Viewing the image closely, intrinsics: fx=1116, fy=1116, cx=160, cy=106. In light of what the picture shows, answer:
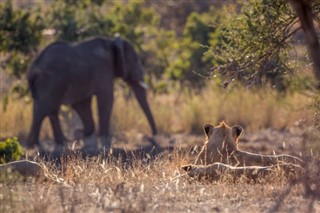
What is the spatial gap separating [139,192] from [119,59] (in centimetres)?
1315

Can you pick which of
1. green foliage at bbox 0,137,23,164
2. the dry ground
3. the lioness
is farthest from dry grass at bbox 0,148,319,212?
green foliage at bbox 0,137,23,164

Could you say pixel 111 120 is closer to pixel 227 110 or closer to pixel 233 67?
pixel 227 110

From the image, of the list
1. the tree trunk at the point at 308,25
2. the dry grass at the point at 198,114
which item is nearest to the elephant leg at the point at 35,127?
the dry grass at the point at 198,114

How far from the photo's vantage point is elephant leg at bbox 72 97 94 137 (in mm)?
22891

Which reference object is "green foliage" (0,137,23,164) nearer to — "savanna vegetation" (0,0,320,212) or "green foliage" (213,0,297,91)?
"savanna vegetation" (0,0,320,212)

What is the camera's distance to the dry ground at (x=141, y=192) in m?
9.59

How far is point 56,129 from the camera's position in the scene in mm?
21688

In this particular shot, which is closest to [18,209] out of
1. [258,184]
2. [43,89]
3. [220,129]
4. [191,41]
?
[258,184]

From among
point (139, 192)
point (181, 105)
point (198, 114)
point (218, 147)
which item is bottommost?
point (139, 192)

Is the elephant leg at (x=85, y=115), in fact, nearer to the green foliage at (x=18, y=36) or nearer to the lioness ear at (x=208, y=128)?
the green foliage at (x=18, y=36)

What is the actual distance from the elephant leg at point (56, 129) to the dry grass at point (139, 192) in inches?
350

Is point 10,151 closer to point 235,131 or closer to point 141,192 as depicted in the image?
point 235,131

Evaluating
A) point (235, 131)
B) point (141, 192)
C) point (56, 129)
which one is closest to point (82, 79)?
point (56, 129)

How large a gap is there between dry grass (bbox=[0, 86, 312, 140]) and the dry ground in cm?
989
